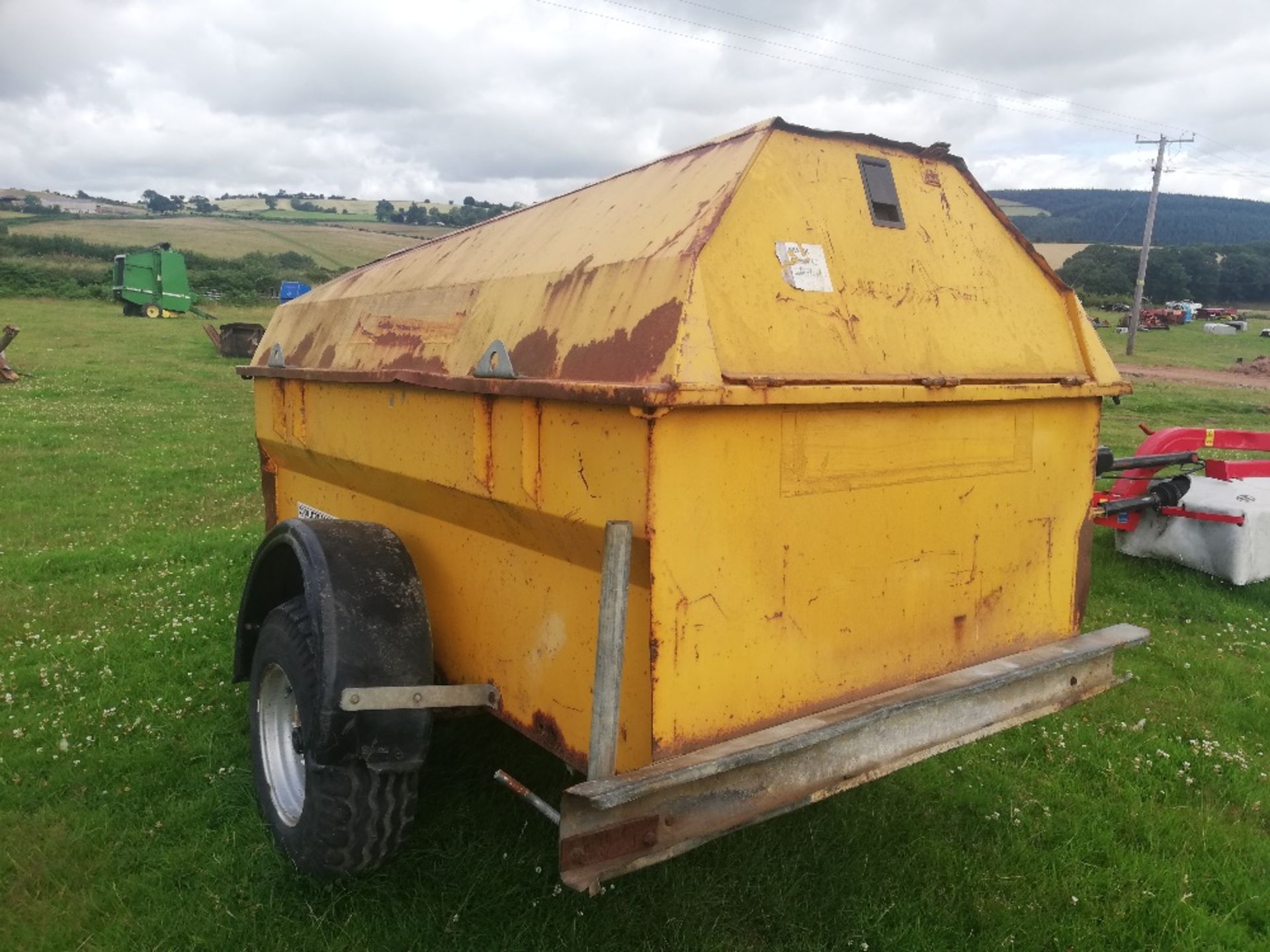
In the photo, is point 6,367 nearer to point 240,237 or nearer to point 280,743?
point 280,743

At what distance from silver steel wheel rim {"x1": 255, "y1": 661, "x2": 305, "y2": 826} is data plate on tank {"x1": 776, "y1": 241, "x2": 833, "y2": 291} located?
2.13 metres

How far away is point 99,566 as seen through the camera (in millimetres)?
6301

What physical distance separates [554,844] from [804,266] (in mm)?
2121

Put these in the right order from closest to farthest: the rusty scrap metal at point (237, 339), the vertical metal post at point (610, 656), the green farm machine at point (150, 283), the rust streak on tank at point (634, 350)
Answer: the vertical metal post at point (610, 656) < the rust streak on tank at point (634, 350) < the rusty scrap metal at point (237, 339) < the green farm machine at point (150, 283)

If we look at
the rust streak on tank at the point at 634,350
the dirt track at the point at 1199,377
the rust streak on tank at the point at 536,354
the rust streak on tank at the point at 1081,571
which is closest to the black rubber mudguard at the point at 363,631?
the rust streak on tank at the point at 536,354

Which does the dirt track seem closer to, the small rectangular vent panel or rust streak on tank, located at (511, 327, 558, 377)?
the small rectangular vent panel

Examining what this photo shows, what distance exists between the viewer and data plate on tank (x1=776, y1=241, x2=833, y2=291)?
97.7 inches

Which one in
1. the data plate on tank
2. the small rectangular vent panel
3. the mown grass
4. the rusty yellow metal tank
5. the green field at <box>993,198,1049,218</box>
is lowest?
the mown grass

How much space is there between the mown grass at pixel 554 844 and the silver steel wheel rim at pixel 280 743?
0.60 feet

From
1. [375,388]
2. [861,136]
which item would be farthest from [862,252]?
[375,388]

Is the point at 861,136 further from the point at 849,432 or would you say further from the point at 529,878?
the point at 529,878

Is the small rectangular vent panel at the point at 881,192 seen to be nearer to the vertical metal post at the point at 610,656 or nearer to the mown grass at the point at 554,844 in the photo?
the vertical metal post at the point at 610,656

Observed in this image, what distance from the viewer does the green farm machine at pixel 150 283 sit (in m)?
31.9

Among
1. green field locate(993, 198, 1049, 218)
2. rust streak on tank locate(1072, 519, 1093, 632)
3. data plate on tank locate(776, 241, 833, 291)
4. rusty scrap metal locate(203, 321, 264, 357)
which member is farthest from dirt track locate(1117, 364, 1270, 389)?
green field locate(993, 198, 1049, 218)
